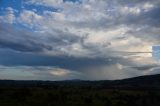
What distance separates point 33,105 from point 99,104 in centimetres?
1542

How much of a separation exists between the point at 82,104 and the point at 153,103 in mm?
18228

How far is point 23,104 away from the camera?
6097 centimetres

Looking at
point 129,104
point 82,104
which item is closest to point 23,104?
point 82,104

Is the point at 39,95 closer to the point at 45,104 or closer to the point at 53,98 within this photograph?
the point at 53,98

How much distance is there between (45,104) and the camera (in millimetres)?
62438

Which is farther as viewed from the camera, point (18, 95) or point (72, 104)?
point (18, 95)

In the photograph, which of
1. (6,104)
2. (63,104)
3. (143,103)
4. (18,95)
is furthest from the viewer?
(18,95)

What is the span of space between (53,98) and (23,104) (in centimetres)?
1370

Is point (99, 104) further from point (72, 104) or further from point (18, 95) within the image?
point (18, 95)

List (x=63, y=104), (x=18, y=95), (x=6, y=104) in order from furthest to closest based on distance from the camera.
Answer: (x=18, y=95)
(x=63, y=104)
(x=6, y=104)

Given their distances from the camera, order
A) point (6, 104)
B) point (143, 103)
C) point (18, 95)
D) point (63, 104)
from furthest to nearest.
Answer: point (18, 95) < point (143, 103) < point (63, 104) < point (6, 104)

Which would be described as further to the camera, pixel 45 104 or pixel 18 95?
pixel 18 95

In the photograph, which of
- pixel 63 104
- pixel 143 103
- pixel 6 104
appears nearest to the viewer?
pixel 6 104

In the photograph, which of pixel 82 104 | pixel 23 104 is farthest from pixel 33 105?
pixel 82 104
